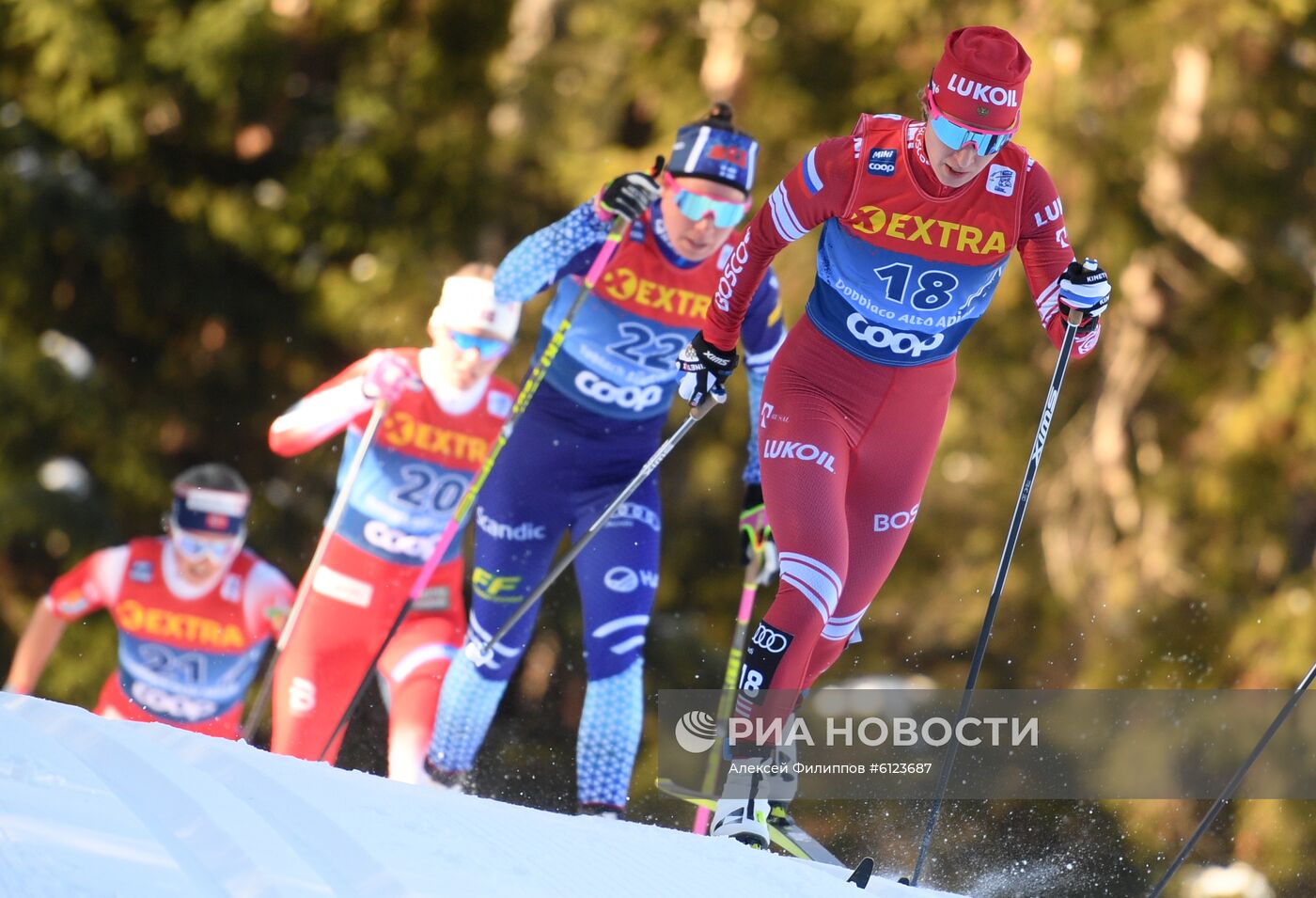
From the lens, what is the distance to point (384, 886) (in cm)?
308

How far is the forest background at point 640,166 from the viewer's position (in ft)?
38.1

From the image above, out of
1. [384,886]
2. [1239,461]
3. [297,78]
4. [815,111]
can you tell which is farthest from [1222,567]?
[384,886]

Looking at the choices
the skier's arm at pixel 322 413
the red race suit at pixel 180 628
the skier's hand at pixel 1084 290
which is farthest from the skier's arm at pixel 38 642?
the skier's hand at pixel 1084 290

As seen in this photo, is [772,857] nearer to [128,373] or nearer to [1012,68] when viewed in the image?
[1012,68]

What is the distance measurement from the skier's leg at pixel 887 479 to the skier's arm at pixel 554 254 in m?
1.29

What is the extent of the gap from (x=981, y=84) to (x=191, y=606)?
4257mm

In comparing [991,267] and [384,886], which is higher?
[991,267]

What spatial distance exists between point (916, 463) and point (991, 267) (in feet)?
1.83

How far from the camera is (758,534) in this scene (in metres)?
5.30

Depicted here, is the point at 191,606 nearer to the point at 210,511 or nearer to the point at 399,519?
the point at 210,511

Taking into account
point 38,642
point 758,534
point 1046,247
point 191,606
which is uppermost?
point 1046,247

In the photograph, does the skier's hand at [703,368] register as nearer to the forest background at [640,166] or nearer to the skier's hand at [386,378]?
the skier's hand at [386,378]

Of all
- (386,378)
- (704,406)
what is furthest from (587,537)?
(386,378)

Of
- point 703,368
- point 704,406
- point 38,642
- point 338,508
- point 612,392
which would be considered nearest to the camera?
point 703,368
